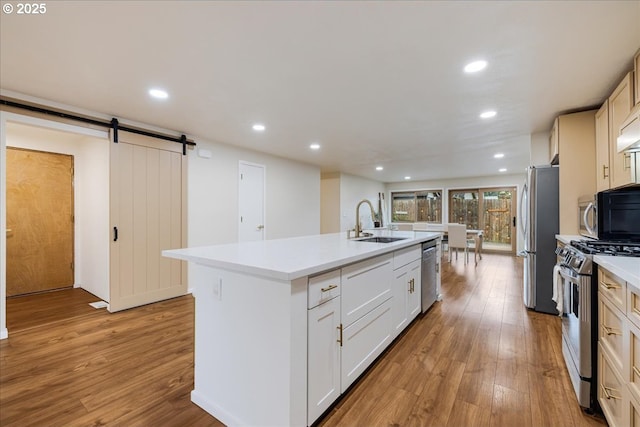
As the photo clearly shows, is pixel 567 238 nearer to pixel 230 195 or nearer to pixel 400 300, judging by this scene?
pixel 400 300

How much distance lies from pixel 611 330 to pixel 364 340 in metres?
1.34

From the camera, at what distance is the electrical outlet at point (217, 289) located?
158 centimetres

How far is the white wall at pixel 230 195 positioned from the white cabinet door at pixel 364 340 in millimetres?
3033

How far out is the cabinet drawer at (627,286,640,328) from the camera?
1.18 m

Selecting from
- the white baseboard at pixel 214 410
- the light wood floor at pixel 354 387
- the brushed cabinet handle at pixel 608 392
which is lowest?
the light wood floor at pixel 354 387

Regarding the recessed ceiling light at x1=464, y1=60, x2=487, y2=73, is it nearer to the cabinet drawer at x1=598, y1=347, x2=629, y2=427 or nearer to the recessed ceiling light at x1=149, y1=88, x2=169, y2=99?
the cabinet drawer at x1=598, y1=347, x2=629, y2=427

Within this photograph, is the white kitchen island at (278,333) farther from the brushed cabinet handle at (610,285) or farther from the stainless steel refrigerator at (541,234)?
the stainless steel refrigerator at (541,234)

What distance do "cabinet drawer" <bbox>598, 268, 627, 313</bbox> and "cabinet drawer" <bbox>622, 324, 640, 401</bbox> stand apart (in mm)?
116

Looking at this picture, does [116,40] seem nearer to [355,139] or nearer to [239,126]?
[239,126]

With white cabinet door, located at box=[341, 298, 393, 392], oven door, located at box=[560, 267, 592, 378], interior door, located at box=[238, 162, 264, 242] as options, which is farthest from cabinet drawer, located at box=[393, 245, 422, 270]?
interior door, located at box=[238, 162, 264, 242]

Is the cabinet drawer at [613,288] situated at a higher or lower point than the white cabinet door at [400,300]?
higher

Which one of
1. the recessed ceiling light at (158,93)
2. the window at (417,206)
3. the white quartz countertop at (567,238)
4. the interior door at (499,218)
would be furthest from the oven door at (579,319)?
the window at (417,206)

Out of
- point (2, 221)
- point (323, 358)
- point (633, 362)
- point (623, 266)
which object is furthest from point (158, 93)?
point (633, 362)

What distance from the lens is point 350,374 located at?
1.77m
